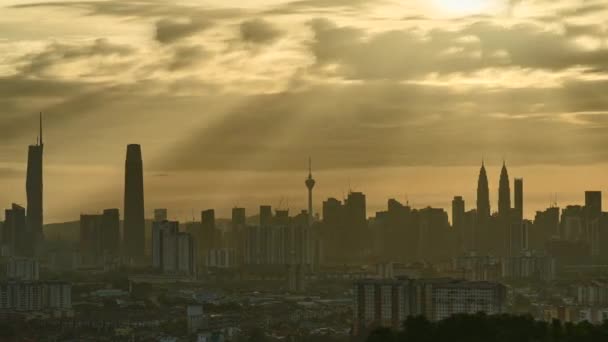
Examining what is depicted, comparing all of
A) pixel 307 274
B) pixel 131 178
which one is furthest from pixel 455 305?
pixel 131 178

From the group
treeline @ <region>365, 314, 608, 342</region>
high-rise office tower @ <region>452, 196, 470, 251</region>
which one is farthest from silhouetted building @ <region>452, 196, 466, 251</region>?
treeline @ <region>365, 314, 608, 342</region>

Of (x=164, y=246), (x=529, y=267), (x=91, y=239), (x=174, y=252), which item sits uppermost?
(x=91, y=239)

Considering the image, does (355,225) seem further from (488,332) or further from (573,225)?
(488,332)

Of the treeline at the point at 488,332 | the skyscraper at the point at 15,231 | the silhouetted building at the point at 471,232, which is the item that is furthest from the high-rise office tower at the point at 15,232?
the treeline at the point at 488,332

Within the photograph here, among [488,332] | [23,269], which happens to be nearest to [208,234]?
[23,269]

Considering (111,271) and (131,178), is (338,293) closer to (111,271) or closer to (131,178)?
(111,271)

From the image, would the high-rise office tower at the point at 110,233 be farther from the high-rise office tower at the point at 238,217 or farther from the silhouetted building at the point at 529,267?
the silhouetted building at the point at 529,267
